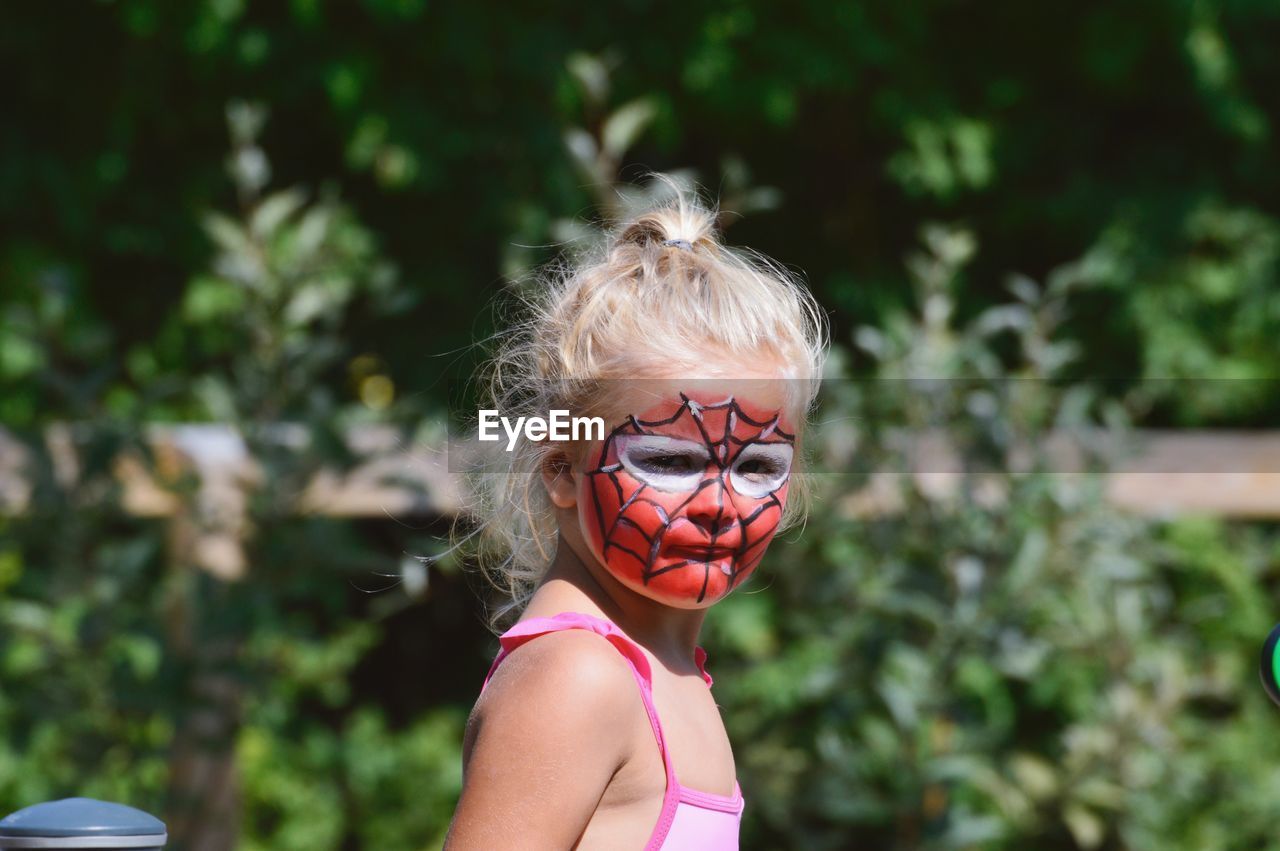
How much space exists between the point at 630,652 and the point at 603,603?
80 mm

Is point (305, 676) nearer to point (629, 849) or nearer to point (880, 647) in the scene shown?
point (880, 647)

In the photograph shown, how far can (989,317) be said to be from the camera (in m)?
3.37

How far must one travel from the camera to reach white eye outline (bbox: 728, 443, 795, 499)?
1348 millimetres

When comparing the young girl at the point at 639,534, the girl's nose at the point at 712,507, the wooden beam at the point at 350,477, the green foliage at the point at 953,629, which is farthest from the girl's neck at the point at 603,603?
the green foliage at the point at 953,629

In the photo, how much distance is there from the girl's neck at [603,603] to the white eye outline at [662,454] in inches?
4.4

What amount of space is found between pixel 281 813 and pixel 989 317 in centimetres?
266

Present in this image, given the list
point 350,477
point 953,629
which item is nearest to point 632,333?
point 350,477

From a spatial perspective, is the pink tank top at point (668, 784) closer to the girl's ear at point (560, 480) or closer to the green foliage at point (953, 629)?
the girl's ear at point (560, 480)

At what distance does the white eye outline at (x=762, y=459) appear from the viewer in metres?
1.35

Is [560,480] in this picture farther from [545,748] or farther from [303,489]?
[303,489]

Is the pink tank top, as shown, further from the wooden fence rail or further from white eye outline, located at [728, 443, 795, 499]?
the wooden fence rail

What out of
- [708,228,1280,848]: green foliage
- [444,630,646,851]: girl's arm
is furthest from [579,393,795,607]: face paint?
[708,228,1280,848]: green foliage

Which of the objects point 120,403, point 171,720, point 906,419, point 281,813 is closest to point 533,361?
point 171,720

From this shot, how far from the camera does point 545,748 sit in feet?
3.90
